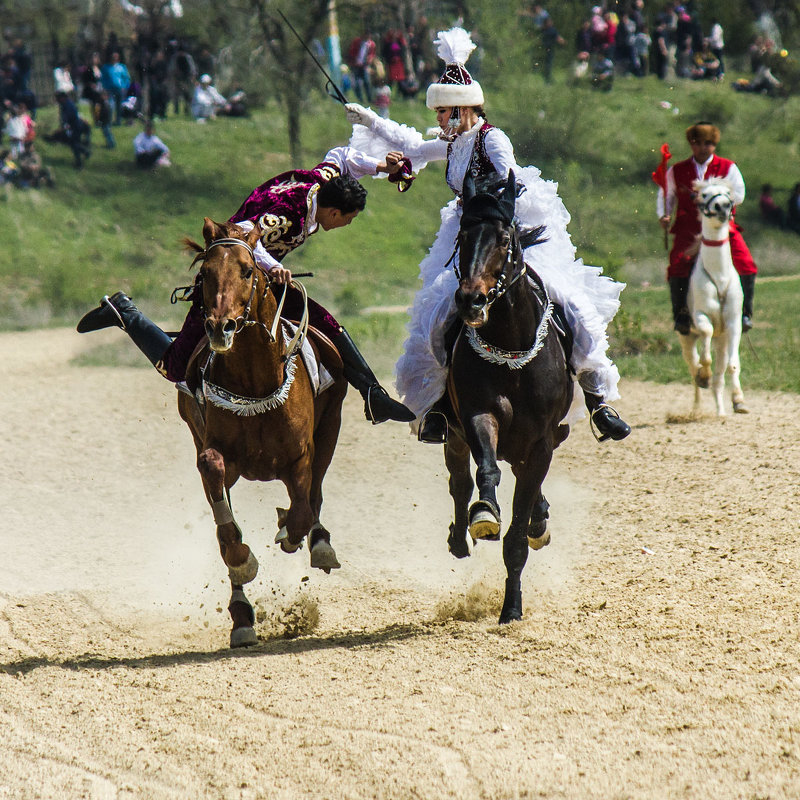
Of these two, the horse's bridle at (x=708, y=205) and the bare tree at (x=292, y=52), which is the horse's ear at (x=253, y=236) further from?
the bare tree at (x=292, y=52)

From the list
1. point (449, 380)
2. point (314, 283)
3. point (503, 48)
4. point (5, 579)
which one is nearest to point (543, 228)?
point (449, 380)

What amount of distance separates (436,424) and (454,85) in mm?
1965

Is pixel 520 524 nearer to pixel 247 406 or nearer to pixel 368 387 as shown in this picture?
pixel 368 387

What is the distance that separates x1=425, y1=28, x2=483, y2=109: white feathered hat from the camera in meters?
6.17

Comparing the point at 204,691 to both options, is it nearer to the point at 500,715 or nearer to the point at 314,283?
the point at 500,715

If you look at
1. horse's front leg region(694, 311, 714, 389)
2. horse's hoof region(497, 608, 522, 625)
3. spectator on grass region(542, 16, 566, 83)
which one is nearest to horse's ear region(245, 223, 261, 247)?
horse's hoof region(497, 608, 522, 625)

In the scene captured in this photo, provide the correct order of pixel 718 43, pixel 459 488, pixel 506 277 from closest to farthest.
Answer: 1. pixel 506 277
2. pixel 459 488
3. pixel 718 43

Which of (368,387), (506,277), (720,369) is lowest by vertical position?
(720,369)

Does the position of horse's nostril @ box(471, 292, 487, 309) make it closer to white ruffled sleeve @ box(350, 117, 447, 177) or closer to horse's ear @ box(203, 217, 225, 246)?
horse's ear @ box(203, 217, 225, 246)

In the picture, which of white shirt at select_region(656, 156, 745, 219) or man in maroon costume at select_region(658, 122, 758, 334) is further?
man in maroon costume at select_region(658, 122, 758, 334)

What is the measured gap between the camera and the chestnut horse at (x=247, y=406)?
5.34m

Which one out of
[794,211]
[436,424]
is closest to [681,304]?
[436,424]

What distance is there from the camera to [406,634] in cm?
635

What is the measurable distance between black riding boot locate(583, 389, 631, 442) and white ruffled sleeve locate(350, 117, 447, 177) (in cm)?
176
